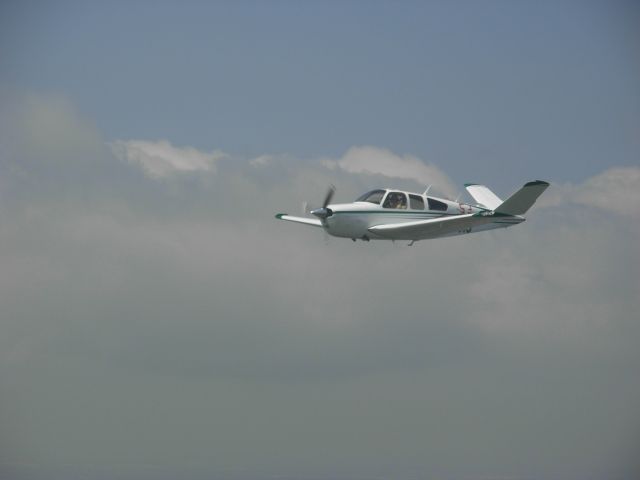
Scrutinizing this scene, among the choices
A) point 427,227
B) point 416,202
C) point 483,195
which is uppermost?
point 483,195

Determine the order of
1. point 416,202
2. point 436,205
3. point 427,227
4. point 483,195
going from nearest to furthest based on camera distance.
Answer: point 427,227 < point 416,202 < point 436,205 < point 483,195

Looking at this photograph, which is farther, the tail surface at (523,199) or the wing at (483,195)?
the wing at (483,195)

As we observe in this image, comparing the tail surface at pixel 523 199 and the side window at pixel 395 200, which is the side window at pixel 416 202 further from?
the tail surface at pixel 523 199

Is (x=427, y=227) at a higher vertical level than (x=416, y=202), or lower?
lower

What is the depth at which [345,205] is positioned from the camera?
46.6 meters

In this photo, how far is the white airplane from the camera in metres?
46.2

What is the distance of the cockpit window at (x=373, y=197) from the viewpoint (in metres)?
47.2

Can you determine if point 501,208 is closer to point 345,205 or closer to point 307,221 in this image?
point 345,205

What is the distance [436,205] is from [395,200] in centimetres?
267

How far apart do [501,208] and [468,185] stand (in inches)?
490

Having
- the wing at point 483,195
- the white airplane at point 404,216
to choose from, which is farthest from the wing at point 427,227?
the wing at point 483,195

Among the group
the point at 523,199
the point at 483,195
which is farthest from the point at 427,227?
the point at 483,195

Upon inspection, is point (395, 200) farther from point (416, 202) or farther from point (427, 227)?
point (427, 227)

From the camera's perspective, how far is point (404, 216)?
4750 centimetres
